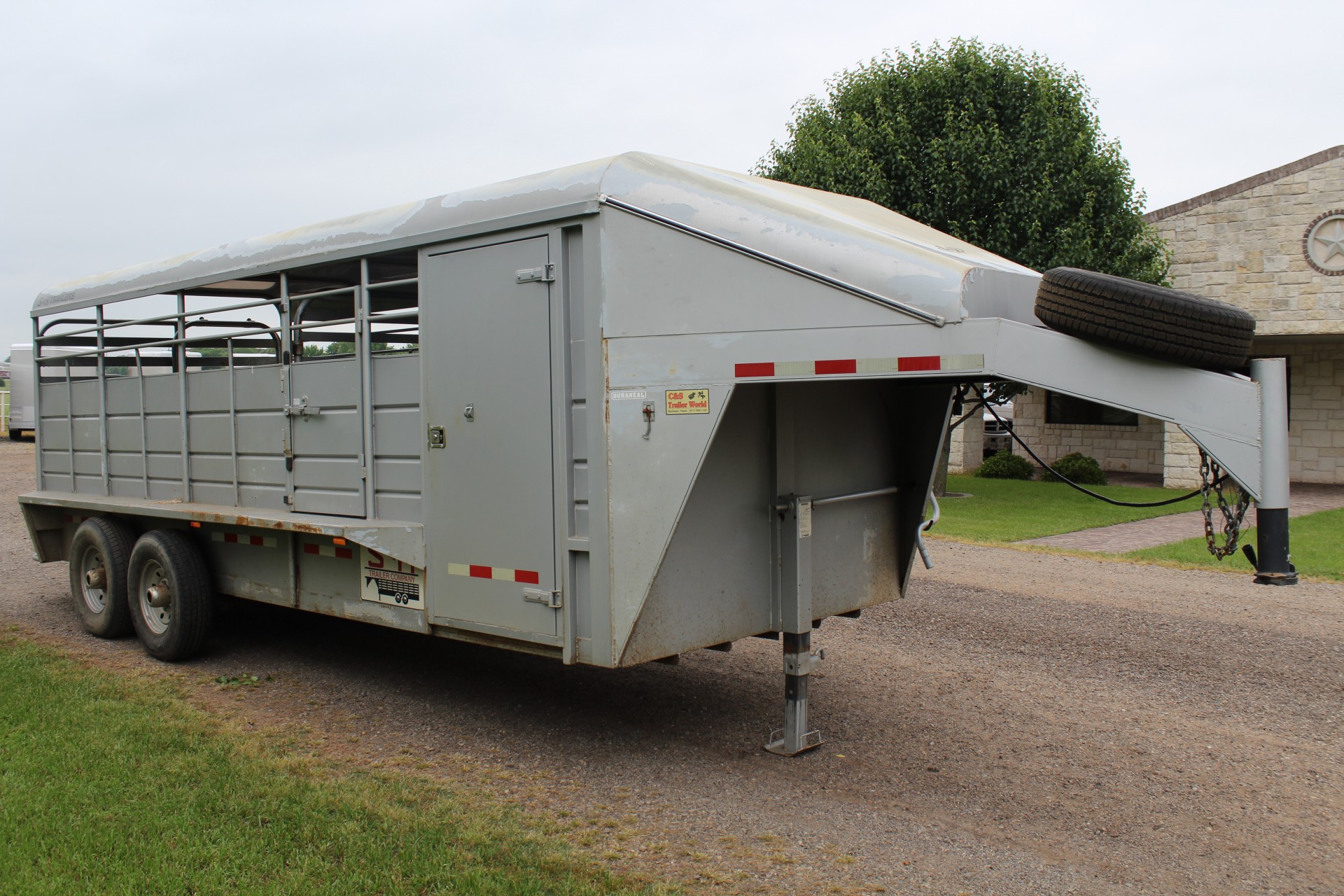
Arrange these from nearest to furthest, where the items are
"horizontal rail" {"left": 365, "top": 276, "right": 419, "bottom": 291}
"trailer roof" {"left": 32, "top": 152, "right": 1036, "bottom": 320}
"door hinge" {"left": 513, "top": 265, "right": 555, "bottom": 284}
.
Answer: "trailer roof" {"left": 32, "top": 152, "right": 1036, "bottom": 320}, "door hinge" {"left": 513, "top": 265, "right": 555, "bottom": 284}, "horizontal rail" {"left": 365, "top": 276, "right": 419, "bottom": 291}

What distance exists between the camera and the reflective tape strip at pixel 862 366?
3.98 m

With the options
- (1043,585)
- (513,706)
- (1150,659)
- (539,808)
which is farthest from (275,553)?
(1043,585)

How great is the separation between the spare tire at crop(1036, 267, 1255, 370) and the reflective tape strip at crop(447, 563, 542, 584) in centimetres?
268

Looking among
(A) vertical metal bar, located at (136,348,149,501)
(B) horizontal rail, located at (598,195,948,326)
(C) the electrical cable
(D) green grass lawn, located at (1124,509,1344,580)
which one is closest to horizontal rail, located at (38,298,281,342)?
(A) vertical metal bar, located at (136,348,149,501)

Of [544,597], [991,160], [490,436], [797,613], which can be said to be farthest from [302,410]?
[991,160]

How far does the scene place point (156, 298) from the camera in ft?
24.5

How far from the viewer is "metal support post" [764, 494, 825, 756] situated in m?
5.16

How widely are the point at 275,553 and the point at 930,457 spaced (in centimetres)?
405

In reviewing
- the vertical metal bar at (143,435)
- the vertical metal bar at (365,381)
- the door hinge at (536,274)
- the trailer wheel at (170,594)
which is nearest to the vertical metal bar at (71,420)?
the vertical metal bar at (143,435)

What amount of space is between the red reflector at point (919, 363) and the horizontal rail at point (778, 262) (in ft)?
0.43

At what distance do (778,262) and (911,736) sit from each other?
2694mm

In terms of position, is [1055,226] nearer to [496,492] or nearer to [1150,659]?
[1150,659]

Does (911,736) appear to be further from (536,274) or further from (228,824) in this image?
(228,824)

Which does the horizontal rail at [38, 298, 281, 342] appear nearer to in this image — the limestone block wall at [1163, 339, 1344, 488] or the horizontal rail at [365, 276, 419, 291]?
the horizontal rail at [365, 276, 419, 291]
